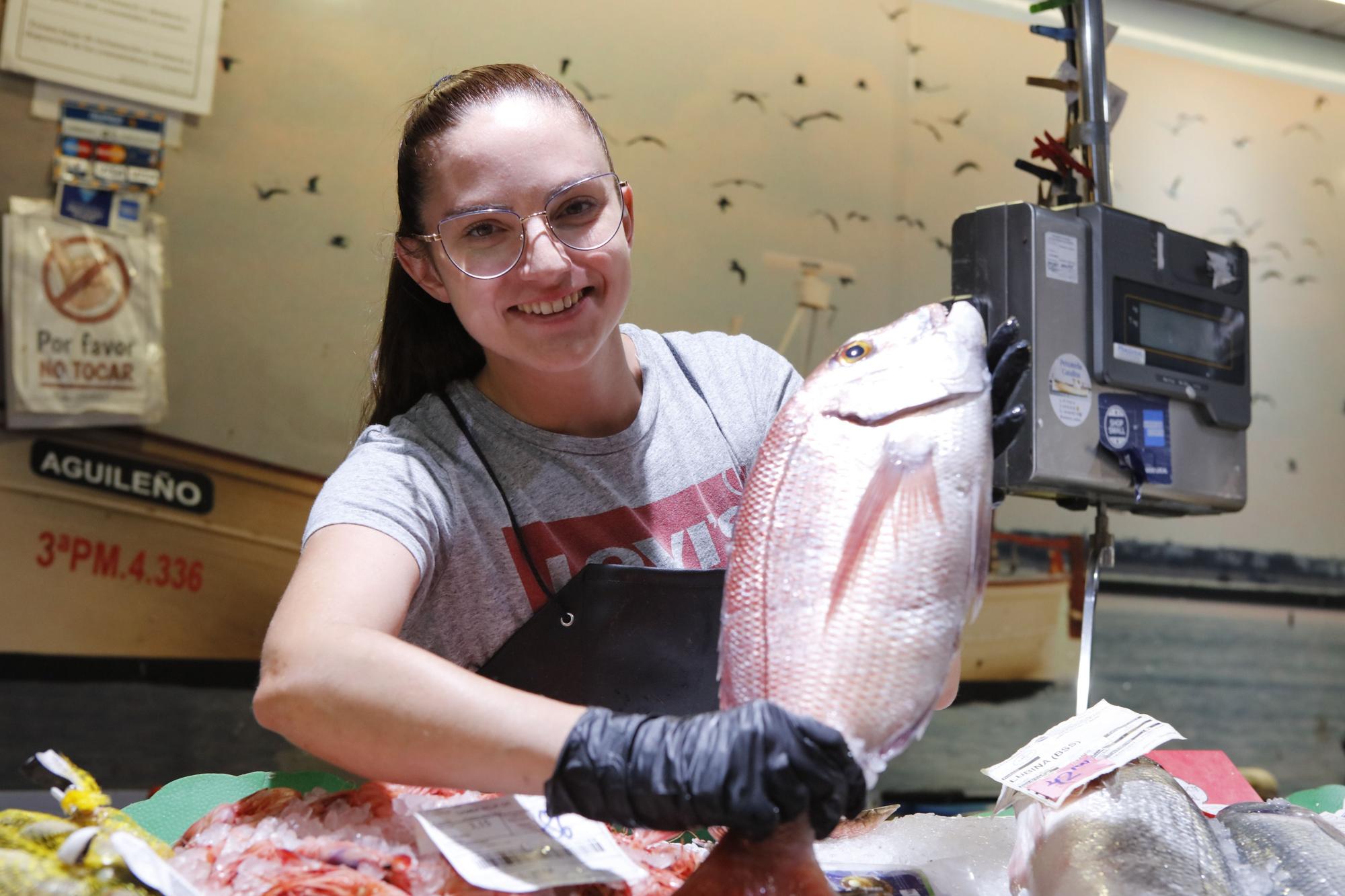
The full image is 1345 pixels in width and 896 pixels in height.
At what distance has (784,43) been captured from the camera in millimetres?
4246

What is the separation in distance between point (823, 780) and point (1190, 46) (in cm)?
506

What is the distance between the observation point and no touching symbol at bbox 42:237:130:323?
10.5 ft

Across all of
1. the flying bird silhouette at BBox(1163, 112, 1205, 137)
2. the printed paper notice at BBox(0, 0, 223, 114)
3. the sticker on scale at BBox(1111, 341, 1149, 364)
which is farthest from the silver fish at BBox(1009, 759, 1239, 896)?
the flying bird silhouette at BBox(1163, 112, 1205, 137)

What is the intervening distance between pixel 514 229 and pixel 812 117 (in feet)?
10.4

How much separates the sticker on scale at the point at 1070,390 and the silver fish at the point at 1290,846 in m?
1.01

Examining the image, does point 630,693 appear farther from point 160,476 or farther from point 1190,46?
point 1190,46

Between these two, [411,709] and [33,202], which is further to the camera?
[33,202]

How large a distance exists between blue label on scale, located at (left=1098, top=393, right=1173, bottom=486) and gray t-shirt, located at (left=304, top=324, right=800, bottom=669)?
1037 mm

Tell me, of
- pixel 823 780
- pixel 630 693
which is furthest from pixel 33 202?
pixel 823 780

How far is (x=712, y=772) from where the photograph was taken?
0.88m

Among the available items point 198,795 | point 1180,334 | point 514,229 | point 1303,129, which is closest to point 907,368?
point 514,229

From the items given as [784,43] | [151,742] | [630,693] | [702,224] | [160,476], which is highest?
[784,43]

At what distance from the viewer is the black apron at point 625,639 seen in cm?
152

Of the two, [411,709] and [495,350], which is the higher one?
[495,350]
